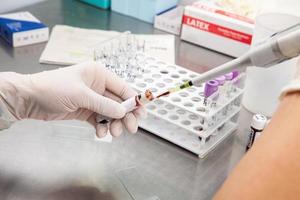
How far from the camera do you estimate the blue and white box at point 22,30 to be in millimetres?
1438

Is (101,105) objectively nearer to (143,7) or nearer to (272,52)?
(272,52)

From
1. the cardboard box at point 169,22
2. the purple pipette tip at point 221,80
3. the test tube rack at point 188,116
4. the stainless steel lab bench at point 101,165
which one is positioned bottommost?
the stainless steel lab bench at point 101,165

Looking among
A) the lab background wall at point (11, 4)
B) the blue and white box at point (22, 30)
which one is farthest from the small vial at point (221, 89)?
the lab background wall at point (11, 4)

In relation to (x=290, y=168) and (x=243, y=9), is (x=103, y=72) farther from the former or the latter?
(x=243, y=9)

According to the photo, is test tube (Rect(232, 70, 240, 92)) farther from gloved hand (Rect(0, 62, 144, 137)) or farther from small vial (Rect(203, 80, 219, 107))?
gloved hand (Rect(0, 62, 144, 137))

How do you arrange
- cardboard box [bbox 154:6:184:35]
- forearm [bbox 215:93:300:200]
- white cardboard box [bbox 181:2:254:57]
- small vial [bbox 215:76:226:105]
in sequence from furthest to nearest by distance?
cardboard box [bbox 154:6:184:35] < white cardboard box [bbox 181:2:254:57] < small vial [bbox 215:76:226:105] < forearm [bbox 215:93:300:200]

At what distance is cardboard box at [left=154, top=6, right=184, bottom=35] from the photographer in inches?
63.0

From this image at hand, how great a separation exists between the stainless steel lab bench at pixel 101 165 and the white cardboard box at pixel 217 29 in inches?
12.8

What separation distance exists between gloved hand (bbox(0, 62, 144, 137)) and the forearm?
38cm

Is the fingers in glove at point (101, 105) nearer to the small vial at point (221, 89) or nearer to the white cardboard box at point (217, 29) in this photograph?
the small vial at point (221, 89)

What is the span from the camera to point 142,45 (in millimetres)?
1480

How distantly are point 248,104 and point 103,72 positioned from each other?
0.43 meters

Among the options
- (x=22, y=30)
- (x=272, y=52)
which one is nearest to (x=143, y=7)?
(x=22, y=30)

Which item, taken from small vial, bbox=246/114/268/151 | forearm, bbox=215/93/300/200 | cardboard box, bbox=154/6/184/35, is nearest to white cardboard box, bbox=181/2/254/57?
cardboard box, bbox=154/6/184/35
